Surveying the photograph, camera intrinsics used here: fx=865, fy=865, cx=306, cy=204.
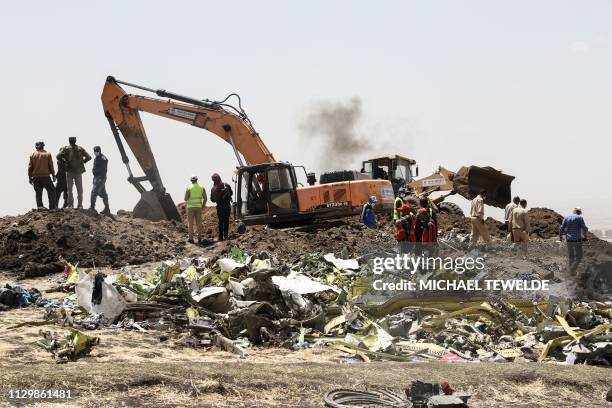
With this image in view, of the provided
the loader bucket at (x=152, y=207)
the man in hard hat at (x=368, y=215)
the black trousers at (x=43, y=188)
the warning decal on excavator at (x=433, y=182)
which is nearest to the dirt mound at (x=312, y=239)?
the man in hard hat at (x=368, y=215)

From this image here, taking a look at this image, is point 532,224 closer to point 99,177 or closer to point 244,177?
point 244,177

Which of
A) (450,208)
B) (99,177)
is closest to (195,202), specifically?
(99,177)

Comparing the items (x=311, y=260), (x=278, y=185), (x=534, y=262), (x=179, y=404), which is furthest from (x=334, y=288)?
(x=278, y=185)

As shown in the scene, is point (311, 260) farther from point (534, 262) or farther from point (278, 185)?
point (278, 185)

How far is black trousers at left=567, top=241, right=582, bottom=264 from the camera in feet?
48.4

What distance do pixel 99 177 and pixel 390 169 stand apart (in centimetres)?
1047

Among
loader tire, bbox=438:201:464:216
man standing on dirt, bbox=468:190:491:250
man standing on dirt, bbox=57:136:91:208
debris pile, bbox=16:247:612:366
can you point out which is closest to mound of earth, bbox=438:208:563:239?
loader tire, bbox=438:201:464:216

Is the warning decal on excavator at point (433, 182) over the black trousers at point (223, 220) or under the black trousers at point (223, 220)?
over

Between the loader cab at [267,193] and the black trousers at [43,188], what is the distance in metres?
4.31

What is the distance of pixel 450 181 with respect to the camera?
28.5m

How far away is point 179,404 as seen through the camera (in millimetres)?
6492

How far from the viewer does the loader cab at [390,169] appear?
1071 inches

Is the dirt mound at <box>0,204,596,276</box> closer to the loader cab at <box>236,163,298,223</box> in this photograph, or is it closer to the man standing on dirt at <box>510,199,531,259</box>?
the loader cab at <box>236,163,298,223</box>

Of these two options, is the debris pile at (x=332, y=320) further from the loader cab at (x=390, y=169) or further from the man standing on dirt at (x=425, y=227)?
the loader cab at (x=390, y=169)
